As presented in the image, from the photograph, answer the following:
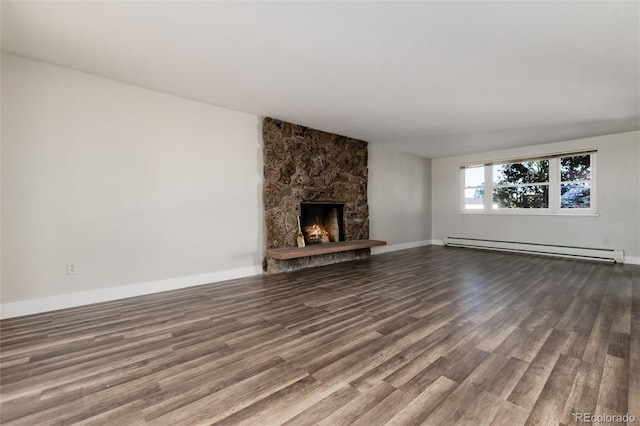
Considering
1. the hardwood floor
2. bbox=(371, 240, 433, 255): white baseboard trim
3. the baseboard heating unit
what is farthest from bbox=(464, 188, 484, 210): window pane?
the hardwood floor

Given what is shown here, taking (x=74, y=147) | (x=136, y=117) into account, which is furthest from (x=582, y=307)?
(x=74, y=147)

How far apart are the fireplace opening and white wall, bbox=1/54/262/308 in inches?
47.1

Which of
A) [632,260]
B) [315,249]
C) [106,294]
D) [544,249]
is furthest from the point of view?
[544,249]

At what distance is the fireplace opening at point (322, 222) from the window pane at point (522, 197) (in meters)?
4.04

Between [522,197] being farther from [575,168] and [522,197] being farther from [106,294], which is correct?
[106,294]

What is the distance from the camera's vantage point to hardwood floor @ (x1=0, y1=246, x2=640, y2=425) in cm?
139

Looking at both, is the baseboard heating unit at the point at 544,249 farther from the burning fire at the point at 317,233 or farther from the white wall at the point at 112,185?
the white wall at the point at 112,185

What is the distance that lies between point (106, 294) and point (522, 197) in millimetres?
7731

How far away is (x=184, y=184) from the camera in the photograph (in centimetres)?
359

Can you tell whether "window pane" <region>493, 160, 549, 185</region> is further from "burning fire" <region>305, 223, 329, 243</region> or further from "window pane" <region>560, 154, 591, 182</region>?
"burning fire" <region>305, 223, 329, 243</region>

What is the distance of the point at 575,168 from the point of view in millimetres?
5742

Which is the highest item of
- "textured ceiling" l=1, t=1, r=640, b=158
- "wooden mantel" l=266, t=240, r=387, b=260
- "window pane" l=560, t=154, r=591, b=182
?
"textured ceiling" l=1, t=1, r=640, b=158

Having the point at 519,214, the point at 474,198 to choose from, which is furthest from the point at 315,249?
the point at 519,214

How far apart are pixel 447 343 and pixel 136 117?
3.82 m
